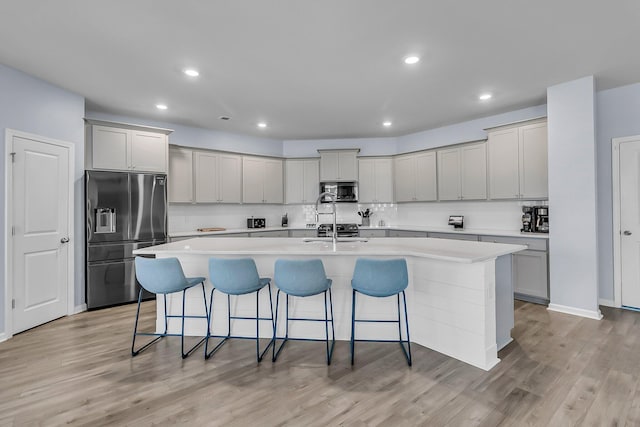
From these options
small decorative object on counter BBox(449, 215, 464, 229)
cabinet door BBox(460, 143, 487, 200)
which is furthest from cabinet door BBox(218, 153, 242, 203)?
cabinet door BBox(460, 143, 487, 200)

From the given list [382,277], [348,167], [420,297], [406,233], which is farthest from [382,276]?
[348,167]

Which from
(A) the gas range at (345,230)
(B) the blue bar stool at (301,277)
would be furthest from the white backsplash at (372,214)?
(B) the blue bar stool at (301,277)

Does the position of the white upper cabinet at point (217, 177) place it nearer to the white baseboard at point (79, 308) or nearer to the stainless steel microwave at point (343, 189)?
the stainless steel microwave at point (343, 189)

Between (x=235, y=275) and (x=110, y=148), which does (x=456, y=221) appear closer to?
(x=235, y=275)

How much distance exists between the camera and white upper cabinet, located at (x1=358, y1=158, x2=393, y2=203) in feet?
20.8

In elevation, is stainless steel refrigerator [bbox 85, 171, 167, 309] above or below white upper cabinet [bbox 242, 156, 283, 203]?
below

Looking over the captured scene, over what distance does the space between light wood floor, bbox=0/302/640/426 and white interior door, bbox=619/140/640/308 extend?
3.24 ft

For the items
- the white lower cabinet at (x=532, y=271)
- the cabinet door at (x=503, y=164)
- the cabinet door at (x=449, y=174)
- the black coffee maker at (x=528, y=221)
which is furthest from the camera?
the cabinet door at (x=449, y=174)

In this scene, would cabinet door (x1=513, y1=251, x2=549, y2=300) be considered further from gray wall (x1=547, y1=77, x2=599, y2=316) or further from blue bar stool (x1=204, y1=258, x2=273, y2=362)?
blue bar stool (x1=204, y1=258, x2=273, y2=362)

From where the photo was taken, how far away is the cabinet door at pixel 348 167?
6277 mm

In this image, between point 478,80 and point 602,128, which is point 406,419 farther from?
point 602,128

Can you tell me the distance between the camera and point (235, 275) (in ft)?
8.91

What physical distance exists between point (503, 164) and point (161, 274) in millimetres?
4765

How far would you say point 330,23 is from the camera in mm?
2551
